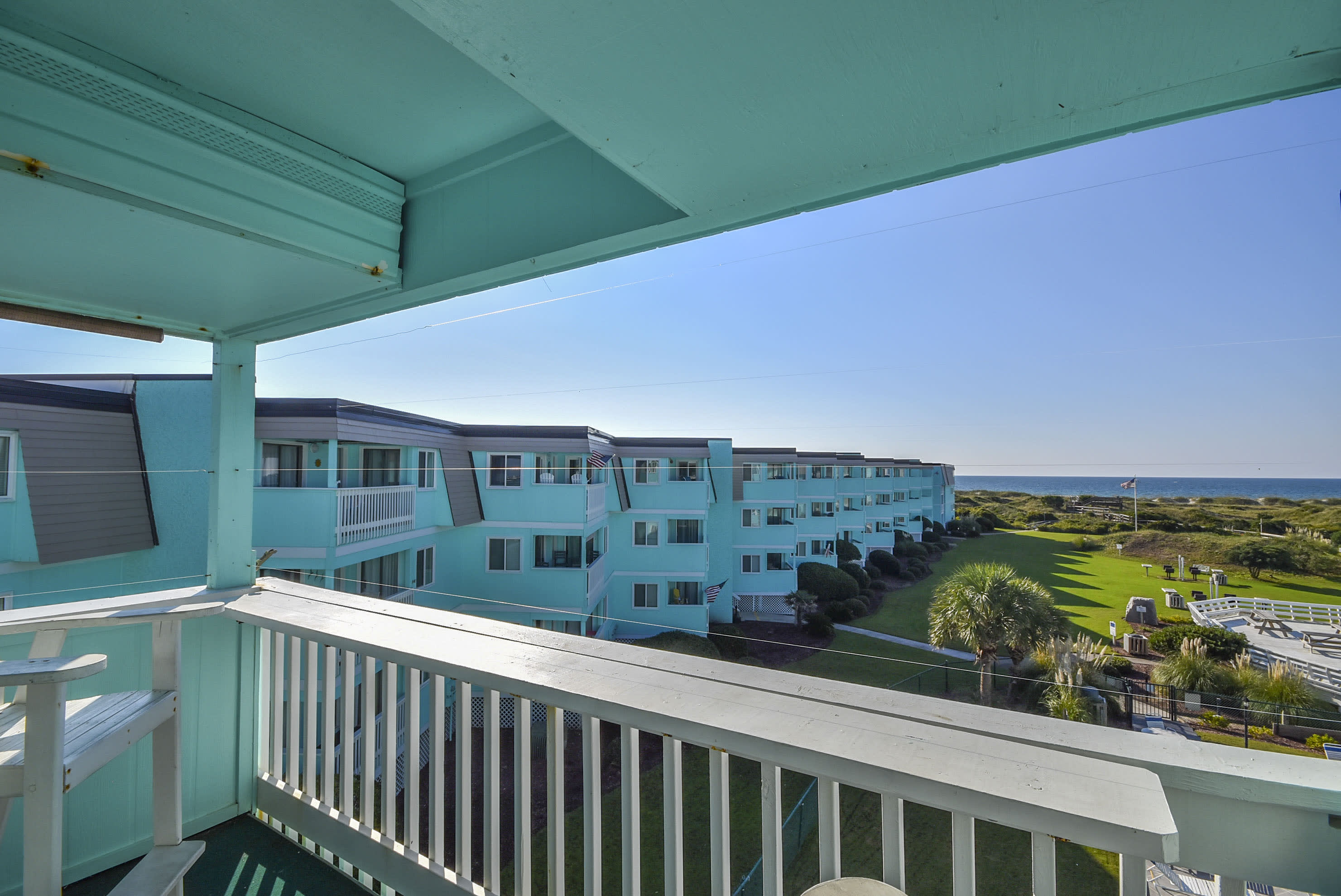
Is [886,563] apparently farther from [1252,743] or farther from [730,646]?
[730,646]

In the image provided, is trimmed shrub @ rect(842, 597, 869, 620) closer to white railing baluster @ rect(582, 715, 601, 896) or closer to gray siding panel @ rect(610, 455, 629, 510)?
white railing baluster @ rect(582, 715, 601, 896)

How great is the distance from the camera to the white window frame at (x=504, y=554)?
21.1 ft

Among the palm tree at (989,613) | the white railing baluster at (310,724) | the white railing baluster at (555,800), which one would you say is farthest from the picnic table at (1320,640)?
the white railing baluster at (310,724)

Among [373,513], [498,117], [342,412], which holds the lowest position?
[373,513]

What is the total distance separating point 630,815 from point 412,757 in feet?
2.20

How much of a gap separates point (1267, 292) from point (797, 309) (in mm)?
1510

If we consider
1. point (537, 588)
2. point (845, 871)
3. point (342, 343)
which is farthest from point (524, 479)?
point (845, 871)

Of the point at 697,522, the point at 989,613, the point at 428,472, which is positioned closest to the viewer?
the point at 989,613

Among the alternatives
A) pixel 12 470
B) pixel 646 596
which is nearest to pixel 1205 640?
pixel 12 470

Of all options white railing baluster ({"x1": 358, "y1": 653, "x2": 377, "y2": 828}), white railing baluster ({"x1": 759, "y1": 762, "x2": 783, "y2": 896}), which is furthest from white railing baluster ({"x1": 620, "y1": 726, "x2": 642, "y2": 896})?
white railing baluster ({"x1": 358, "y1": 653, "x2": 377, "y2": 828})

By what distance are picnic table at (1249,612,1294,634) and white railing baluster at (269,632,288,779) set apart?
8.13ft

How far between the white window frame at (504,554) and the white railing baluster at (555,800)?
5.53 m

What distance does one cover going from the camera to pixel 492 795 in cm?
122

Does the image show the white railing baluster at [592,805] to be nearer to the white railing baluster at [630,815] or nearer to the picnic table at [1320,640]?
the white railing baluster at [630,815]
